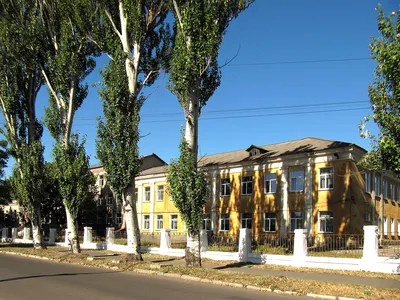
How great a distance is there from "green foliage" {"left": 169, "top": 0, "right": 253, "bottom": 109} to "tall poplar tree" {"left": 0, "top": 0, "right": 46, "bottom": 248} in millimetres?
10962

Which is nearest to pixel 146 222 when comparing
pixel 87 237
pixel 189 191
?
pixel 87 237

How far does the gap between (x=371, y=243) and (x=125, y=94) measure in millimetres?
11321

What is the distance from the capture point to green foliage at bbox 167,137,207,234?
15.1 meters

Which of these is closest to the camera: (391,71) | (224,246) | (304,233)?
(391,71)

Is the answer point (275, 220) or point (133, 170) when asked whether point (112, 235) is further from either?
point (275, 220)

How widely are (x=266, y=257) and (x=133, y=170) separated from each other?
6.63m

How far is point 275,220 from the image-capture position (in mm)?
29859

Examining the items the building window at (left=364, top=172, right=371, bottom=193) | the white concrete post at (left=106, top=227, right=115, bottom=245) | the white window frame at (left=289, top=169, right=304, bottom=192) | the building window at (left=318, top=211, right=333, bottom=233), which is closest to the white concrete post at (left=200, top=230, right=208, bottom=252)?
the white concrete post at (left=106, top=227, right=115, bottom=245)

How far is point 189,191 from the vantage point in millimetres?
15188

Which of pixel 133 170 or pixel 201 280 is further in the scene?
pixel 133 170

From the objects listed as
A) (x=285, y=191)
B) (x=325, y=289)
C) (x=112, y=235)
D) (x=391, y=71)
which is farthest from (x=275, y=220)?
(x=391, y=71)

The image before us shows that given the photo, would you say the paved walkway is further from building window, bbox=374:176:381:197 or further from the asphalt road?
building window, bbox=374:176:381:197

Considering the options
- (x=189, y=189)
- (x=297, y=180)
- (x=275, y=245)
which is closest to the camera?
(x=189, y=189)

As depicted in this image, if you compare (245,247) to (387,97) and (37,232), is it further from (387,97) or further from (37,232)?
(37,232)
